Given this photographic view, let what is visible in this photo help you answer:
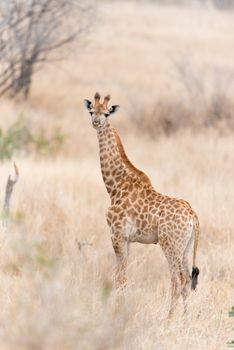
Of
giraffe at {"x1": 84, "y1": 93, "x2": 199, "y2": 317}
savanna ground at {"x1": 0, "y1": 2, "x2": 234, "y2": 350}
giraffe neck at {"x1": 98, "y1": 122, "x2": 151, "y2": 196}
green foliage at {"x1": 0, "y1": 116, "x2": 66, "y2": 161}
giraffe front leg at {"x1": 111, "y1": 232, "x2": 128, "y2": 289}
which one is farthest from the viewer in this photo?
green foliage at {"x1": 0, "y1": 116, "x2": 66, "y2": 161}

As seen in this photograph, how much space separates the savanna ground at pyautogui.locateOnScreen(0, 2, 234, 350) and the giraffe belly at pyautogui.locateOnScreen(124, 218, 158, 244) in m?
0.46

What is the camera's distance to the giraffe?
26.4 ft

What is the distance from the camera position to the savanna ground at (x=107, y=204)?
236 inches

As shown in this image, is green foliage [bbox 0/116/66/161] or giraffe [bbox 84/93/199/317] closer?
giraffe [bbox 84/93/199/317]

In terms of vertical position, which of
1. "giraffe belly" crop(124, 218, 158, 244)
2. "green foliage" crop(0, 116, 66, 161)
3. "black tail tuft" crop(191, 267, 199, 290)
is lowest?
"black tail tuft" crop(191, 267, 199, 290)

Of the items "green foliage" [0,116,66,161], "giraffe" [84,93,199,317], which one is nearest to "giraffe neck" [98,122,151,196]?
"giraffe" [84,93,199,317]

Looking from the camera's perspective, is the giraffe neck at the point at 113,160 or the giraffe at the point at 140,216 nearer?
the giraffe at the point at 140,216

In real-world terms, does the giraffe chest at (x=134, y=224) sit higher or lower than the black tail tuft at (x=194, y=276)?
higher

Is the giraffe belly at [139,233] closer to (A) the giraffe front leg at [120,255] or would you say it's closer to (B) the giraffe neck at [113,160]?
(A) the giraffe front leg at [120,255]

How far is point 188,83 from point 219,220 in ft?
35.3

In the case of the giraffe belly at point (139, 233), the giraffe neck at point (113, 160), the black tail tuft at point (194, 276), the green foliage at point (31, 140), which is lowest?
the black tail tuft at point (194, 276)

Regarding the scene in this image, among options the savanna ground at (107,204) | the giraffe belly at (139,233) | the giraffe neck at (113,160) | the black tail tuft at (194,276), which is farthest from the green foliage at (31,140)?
the black tail tuft at (194,276)

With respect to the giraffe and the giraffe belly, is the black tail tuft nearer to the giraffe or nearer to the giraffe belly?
the giraffe

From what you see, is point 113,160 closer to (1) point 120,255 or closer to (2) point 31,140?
(1) point 120,255
